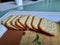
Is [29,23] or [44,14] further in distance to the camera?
[44,14]

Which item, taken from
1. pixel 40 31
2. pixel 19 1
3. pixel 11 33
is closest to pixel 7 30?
pixel 11 33

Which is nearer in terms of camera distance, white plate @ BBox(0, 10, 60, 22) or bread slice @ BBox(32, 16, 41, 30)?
bread slice @ BBox(32, 16, 41, 30)

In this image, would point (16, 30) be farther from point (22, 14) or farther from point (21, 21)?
point (22, 14)

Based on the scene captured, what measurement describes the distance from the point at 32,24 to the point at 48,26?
0.09 m

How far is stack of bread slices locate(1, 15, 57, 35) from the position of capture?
2.50ft

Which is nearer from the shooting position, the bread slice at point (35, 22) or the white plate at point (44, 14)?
the bread slice at point (35, 22)

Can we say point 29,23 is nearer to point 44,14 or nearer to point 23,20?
point 23,20

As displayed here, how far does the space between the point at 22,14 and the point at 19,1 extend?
0.15 m

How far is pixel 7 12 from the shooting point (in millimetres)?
964

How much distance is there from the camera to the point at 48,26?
79cm

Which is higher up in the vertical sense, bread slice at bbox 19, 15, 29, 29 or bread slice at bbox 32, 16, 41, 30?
bread slice at bbox 19, 15, 29, 29

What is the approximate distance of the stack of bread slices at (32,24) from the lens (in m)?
0.76

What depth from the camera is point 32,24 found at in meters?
0.78

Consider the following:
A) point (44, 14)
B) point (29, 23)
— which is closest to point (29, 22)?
point (29, 23)
